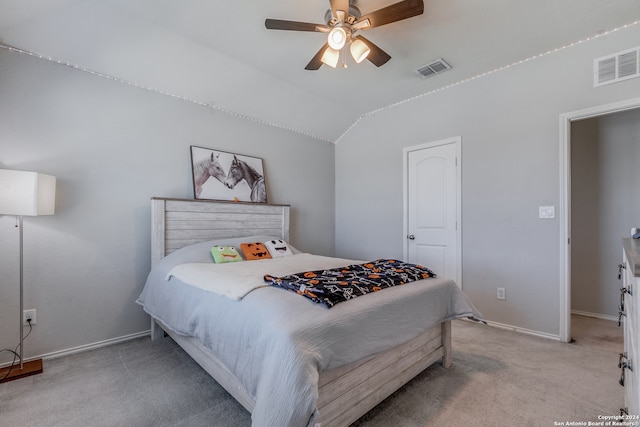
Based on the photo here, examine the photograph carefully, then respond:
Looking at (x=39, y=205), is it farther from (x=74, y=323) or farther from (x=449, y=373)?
(x=449, y=373)

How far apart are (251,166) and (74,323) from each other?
2.21 metres

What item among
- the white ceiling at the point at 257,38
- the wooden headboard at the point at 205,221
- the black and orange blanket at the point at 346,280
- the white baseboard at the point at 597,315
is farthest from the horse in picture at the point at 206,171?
the white baseboard at the point at 597,315

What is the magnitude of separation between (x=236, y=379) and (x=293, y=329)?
1.85 ft

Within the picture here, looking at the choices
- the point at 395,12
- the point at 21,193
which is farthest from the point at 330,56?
the point at 21,193

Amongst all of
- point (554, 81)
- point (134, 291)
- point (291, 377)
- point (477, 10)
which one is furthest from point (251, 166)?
point (554, 81)

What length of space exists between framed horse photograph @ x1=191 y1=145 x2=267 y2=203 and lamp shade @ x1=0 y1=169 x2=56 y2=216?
1.20 meters

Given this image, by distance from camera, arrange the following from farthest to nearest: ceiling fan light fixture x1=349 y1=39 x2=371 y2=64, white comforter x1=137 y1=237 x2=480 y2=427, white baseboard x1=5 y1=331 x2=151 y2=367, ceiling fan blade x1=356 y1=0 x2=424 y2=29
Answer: white baseboard x1=5 y1=331 x2=151 y2=367, ceiling fan light fixture x1=349 y1=39 x2=371 y2=64, ceiling fan blade x1=356 y1=0 x2=424 y2=29, white comforter x1=137 y1=237 x2=480 y2=427

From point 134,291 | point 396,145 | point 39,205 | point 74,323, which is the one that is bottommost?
point 74,323

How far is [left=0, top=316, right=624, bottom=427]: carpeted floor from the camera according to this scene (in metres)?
1.60

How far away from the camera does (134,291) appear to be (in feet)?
8.88

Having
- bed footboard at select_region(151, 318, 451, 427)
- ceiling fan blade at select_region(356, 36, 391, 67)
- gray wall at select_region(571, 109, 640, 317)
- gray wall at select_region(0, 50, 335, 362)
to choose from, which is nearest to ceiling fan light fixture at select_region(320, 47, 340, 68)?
ceiling fan blade at select_region(356, 36, 391, 67)

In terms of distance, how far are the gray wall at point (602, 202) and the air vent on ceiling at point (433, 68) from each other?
6.12 ft

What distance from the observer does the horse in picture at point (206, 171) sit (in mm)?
3065

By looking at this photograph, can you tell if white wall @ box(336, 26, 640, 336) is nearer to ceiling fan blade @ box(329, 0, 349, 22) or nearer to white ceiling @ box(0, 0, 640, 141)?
white ceiling @ box(0, 0, 640, 141)
